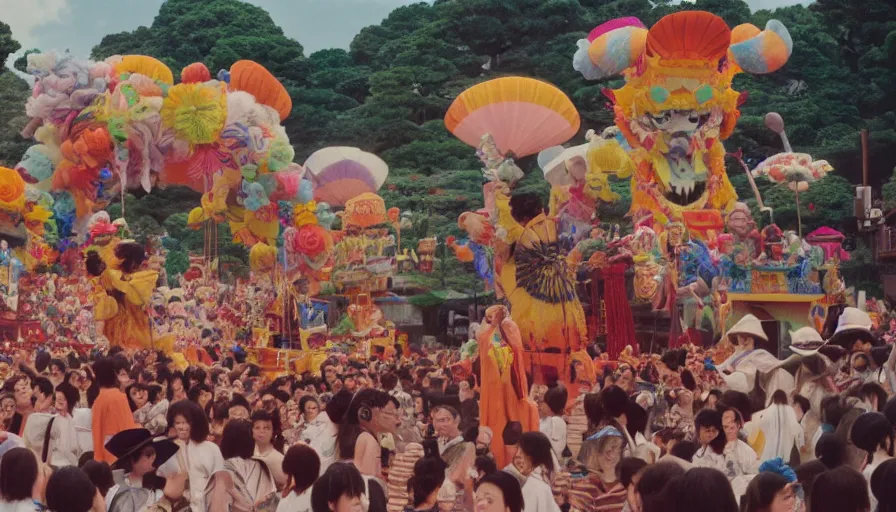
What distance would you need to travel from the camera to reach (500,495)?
18.4 feet

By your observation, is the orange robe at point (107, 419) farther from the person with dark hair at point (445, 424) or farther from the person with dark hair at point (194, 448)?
the person with dark hair at point (445, 424)

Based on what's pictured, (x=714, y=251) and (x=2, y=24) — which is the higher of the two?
(x=2, y=24)

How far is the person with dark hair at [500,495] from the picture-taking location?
5.59m

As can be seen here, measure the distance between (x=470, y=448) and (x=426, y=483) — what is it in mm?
973

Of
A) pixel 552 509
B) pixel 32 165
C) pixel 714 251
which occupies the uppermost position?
pixel 32 165

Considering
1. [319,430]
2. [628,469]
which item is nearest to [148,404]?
[319,430]

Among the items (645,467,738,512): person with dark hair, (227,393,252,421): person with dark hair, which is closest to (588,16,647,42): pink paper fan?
(227,393,252,421): person with dark hair

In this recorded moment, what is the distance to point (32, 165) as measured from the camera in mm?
20734

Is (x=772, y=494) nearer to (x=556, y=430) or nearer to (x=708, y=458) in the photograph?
(x=708, y=458)

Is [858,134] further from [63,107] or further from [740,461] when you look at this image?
[740,461]

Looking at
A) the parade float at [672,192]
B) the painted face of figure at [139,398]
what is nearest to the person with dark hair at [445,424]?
the painted face of figure at [139,398]

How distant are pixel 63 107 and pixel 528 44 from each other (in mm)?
21709

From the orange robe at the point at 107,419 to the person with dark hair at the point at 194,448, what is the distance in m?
1.41

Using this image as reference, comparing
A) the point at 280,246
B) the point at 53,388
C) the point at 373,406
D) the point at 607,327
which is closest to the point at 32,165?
the point at 280,246
